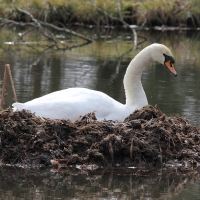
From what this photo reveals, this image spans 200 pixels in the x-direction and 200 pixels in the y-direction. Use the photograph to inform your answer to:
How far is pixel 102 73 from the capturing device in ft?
59.7

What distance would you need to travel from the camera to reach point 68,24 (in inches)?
1359

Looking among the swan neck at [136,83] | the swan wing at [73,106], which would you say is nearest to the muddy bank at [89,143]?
the swan wing at [73,106]

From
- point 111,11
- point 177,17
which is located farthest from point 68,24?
point 177,17

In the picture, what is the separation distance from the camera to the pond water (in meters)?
7.98

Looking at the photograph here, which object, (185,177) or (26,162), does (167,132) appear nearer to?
(185,177)

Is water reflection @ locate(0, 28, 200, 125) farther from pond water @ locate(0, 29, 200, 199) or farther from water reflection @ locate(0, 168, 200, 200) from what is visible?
water reflection @ locate(0, 168, 200, 200)

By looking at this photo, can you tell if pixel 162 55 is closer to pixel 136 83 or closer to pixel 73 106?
pixel 136 83

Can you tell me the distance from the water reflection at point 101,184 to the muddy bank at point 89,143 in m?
0.22

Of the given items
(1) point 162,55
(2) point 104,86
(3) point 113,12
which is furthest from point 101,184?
(3) point 113,12

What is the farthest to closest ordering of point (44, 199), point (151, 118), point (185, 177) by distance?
point (151, 118), point (185, 177), point (44, 199)

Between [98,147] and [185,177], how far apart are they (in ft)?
3.81

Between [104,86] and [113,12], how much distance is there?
17637 mm

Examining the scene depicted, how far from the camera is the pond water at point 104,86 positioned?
7.98 metres

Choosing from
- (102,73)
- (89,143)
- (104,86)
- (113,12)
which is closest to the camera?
(89,143)
